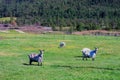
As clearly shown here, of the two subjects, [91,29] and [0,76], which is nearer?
[0,76]

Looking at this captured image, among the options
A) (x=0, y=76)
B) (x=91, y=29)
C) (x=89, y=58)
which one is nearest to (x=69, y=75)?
(x=0, y=76)

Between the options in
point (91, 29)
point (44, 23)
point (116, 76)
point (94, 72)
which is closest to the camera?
point (116, 76)

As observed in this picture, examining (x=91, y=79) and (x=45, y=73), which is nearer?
(x=91, y=79)

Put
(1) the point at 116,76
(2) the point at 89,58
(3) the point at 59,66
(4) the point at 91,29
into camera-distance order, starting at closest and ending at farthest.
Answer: (1) the point at 116,76 → (3) the point at 59,66 → (2) the point at 89,58 → (4) the point at 91,29

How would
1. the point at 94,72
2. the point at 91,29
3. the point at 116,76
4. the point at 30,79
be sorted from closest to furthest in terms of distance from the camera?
the point at 30,79, the point at 116,76, the point at 94,72, the point at 91,29

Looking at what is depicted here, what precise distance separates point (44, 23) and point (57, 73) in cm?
13581

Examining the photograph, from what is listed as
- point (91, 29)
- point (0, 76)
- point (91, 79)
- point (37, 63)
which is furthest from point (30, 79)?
point (91, 29)

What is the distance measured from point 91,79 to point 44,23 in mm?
138343

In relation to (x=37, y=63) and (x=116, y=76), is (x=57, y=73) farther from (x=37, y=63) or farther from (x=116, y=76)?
(x=37, y=63)

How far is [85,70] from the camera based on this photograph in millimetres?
26891

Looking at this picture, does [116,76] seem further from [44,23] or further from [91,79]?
[44,23]

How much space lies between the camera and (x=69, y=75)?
24453mm

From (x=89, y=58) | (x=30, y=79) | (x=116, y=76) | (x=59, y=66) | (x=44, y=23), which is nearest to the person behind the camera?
(x=30, y=79)

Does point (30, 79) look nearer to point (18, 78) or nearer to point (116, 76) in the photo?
point (18, 78)
